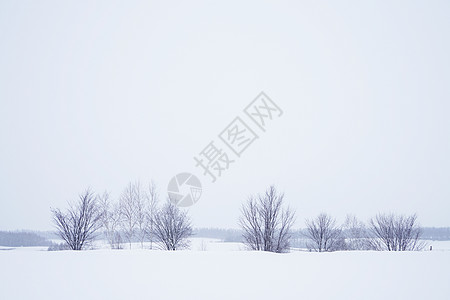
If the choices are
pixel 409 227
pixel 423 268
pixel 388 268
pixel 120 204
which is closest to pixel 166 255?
pixel 388 268

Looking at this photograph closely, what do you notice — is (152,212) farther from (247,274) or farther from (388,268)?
(388,268)

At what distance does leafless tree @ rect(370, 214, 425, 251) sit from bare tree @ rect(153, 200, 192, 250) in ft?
60.7

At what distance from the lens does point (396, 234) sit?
25547 millimetres

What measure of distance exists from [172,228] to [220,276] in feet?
48.0

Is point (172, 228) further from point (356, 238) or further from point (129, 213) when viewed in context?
point (356, 238)

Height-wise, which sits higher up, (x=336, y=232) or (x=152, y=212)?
(x=152, y=212)

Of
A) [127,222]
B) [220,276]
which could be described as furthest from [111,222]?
[220,276]

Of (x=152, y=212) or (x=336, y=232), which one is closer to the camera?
(x=152, y=212)

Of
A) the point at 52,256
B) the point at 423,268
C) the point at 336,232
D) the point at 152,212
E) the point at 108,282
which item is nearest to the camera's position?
the point at 108,282

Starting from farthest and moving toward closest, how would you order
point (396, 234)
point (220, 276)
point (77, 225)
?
1. point (396, 234)
2. point (77, 225)
3. point (220, 276)

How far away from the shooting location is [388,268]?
8.62 meters

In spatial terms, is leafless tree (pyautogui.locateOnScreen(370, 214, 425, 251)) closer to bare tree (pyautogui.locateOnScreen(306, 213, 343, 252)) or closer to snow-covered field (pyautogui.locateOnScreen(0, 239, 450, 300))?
bare tree (pyautogui.locateOnScreen(306, 213, 343, 252))

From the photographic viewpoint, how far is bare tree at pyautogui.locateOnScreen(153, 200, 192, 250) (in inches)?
842

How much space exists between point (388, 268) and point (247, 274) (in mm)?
4564
